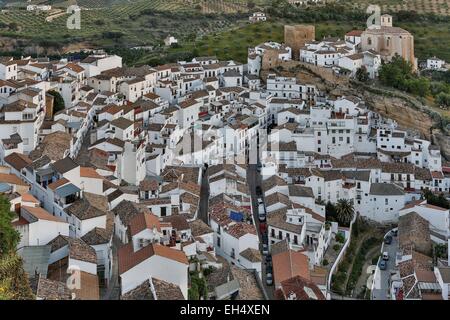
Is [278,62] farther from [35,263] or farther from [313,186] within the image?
[35,263]

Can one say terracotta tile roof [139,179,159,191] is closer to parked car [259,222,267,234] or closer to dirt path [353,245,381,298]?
parked car [259,222,267,234]

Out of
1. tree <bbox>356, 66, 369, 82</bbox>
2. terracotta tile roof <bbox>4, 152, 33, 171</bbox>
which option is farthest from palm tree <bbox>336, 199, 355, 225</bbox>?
terracotta tile roof <bbox>4, 152, 33, 171</bbox>

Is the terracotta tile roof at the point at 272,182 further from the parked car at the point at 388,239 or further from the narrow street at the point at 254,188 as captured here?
the parked car at the point at 388,239

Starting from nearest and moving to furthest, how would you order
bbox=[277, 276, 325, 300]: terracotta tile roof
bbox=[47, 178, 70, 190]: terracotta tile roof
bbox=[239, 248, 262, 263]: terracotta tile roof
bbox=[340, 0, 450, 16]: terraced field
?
bbox=[277, 276, 325, 300]: terracotta tile roof
bbox=[239, 248, 262, 263]: terracotta tile roof
bbox=[47, 178, 70, 190]: terracotta tile roof
bbox=[340, 0, 450, 16]: terraced field

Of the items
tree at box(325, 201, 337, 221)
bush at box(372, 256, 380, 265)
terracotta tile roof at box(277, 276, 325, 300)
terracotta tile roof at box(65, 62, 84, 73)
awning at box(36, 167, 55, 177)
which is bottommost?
bush at box(372, 256, 380, 265)

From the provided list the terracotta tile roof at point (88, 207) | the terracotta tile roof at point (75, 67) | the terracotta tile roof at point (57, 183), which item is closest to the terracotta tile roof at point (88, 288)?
the terracotta tile roof at point (88, 207)
